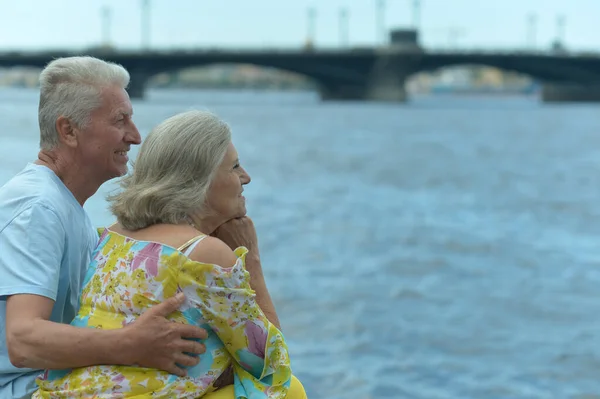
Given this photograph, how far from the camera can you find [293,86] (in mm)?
157875

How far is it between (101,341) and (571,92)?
265ft

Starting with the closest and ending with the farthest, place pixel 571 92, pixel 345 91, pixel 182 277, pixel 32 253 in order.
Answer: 1. pixel 182 277
2. pixel 32 253
3. pixel 345 91
4. pixel 571 92

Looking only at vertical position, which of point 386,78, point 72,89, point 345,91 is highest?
point 72,89

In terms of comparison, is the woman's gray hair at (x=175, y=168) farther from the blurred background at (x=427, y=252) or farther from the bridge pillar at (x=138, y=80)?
the bridge pillar at (x=138, y=80)

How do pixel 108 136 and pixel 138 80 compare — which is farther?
pixel 138 80

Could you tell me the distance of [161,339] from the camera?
227 centimetres

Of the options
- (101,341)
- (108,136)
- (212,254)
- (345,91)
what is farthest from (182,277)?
(345,91)

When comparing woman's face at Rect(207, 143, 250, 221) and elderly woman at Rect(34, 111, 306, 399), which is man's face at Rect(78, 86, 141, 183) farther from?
woman's face at Rect(207, 143, 250, 221)

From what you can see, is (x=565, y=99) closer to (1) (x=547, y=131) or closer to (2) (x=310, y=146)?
(1) (x=547, y=131)

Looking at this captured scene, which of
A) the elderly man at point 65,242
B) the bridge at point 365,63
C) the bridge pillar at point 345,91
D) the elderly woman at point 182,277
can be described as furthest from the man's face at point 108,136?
the bridge pillar at point 345,91

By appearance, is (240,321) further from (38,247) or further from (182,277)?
(38,247)

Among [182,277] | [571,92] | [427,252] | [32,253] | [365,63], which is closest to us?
[182,277]

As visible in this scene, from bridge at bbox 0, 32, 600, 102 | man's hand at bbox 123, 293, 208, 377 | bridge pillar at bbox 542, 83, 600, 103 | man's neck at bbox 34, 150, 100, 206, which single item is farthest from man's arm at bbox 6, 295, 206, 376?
bridge pillar at bbox 542, 83, 600, 103

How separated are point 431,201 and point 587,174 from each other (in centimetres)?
965
